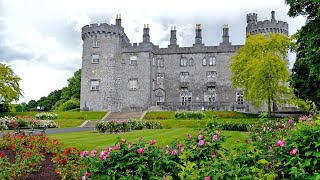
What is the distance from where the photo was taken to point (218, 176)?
488cm

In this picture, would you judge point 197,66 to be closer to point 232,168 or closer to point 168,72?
point 168,72

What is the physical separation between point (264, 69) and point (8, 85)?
31.3m

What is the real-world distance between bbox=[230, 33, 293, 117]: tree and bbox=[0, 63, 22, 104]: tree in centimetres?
2742

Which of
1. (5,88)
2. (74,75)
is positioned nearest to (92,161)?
(5,88)

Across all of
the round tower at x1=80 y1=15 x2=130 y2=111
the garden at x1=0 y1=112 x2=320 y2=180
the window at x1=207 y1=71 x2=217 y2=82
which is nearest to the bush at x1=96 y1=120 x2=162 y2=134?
the garden at x1=0 y1=112 x2=320 y2=180

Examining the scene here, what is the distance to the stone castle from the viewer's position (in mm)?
49291

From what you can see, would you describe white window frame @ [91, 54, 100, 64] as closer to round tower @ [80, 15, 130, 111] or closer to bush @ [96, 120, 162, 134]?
round tower @ [80, 15, 130, 111]

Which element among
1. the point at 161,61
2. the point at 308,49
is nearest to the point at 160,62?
the point at 161,61

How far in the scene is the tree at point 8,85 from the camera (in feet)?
133

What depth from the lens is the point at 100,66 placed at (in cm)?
4966

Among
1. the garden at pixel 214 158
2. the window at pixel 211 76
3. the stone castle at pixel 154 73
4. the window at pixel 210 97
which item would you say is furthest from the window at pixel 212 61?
the garden at pixel 214 158

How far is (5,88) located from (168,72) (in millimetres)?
23674

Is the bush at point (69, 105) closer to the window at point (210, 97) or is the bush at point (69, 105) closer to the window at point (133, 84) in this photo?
the window at point (133, 84)

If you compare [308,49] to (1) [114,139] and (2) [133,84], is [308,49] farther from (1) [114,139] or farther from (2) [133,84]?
(2) [133,84]
